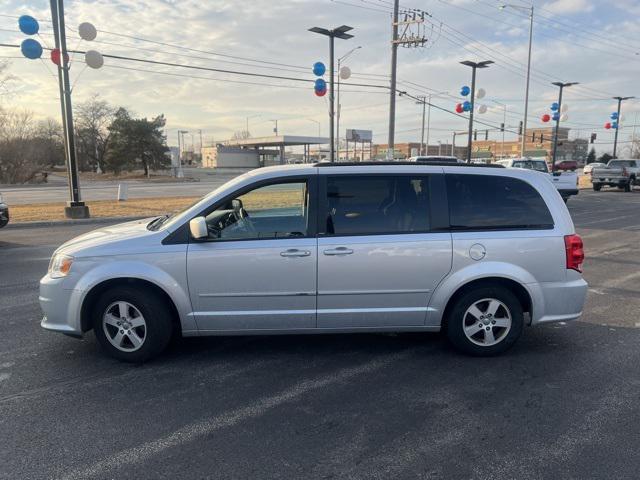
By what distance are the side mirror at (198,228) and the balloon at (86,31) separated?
1335 centimetres

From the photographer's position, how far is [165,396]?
12.0ft

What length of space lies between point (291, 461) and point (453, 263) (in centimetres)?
219

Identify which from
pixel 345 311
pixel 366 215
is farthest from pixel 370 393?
pixel 366 215

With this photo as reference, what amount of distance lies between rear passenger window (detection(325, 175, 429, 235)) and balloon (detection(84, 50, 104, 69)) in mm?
13866

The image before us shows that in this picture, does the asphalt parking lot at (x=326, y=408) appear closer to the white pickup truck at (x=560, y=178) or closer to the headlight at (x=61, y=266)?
the headlight at (x=61, y=266)

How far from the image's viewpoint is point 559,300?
→ 4336 millimetres

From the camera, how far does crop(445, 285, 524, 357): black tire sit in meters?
4.28

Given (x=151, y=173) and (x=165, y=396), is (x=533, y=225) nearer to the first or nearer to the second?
(x=165, y=396)

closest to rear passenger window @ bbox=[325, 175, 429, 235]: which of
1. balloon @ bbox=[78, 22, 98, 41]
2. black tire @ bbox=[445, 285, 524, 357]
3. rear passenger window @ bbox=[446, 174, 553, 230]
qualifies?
rear passenger window @ bbox=[446, 174, 553, 230]

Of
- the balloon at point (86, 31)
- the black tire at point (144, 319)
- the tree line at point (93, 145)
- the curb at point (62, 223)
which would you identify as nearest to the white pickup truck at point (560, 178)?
the curb at point (62, 223)

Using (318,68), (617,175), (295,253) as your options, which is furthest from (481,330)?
(617,175)

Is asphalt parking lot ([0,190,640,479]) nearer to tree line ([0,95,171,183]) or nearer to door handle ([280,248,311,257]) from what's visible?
door handle ([280,248,311,257])

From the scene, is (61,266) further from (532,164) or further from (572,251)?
(532,164)

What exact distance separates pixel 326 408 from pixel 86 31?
1496cm
